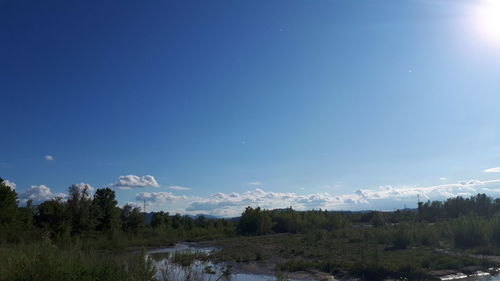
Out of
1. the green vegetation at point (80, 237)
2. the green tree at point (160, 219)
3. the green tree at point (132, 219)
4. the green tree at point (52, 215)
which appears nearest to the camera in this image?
the green vegetation at point (80, 237)

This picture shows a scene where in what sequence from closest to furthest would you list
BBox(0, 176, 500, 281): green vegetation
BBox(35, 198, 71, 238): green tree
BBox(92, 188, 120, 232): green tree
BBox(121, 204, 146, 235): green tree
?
BBox(0, 176, 500, 281): green vegetation
BBox(35, 198, 71, 238): green tree
BBox(92, 188, 120, 232): green tree
BBox(121, 204, 146, 235): green tree

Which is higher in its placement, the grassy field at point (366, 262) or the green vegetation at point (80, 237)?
the green vegetation at point (80, 237)

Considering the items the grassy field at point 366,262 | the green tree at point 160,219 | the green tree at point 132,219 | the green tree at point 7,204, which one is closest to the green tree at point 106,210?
the green tree at point 132,219

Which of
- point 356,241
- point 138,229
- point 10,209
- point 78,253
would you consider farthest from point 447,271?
point 138,229

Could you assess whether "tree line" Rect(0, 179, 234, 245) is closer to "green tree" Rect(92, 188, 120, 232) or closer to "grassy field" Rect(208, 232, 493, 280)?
"green tree" Rect(92, 188, 120, 232)

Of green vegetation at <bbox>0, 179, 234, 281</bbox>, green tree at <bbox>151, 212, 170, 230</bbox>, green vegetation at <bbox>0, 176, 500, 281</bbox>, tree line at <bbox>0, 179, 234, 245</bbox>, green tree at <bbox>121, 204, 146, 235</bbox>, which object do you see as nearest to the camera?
green vegetation at <bbox>0, 179, 234, 281</bbox>

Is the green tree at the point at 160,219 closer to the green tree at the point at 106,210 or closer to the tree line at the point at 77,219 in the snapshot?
the tree line at the point at 77,219

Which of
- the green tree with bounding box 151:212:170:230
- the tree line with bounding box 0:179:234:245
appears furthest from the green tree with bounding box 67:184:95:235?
the green tree with bounding box 151:212:170:230

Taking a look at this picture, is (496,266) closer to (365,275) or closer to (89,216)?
(365,275)

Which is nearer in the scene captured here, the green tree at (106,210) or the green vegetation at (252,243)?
the green vegetation at (252,243)

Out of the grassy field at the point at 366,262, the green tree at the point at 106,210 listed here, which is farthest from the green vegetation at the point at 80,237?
the grassy field at the point at 366,262

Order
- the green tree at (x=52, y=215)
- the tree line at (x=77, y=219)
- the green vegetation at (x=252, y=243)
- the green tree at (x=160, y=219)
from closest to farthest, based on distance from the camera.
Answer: the green vegetation at (x=252, y=243) → the tree line at (x=77, y=219) → the green tree at (x=52, y=215) → the green tree at (x=160, y=219)

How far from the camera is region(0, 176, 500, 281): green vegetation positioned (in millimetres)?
12805

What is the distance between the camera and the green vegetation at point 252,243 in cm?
1280
